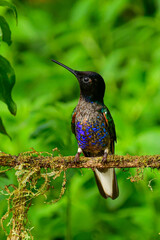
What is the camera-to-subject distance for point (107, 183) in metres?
4.27

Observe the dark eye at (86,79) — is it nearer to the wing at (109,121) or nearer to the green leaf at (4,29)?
the wing at (109,121)

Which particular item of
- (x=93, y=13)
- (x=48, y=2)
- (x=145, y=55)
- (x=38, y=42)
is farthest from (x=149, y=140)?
(x=48, y=2)

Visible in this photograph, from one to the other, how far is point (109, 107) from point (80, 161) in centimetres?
160

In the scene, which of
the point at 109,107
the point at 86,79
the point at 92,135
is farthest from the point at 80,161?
the point at 109,107

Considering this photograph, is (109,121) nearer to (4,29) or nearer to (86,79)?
(86,79)

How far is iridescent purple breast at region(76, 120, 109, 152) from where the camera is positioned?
3.99 meters

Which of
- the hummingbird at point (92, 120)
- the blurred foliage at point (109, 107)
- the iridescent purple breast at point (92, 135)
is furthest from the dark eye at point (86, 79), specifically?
the iridescent purple breast at point (92, 135)

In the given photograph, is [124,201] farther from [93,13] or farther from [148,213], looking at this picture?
[93,13]

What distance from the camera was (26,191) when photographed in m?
3.12

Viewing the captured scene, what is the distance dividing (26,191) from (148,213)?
74.4 inches

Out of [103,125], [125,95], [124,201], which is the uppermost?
[125,95]

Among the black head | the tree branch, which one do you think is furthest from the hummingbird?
the tree branch

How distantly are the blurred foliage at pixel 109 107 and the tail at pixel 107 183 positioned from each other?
0.61 ft

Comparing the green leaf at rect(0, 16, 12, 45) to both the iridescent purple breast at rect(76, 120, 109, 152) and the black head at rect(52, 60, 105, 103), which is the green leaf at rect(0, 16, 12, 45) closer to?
the black head at rect(52, 60, 105, 103)
